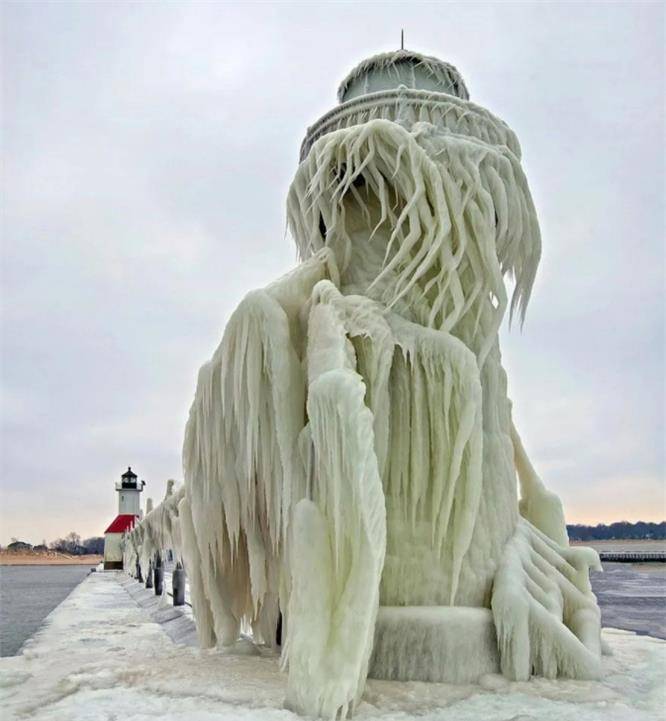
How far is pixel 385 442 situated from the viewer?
27.8 feet

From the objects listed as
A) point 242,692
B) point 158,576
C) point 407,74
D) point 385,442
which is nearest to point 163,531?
point 158,576

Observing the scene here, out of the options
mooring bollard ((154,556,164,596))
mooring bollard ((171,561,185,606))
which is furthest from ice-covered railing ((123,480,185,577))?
mooring bollard ((171,561,185,606))

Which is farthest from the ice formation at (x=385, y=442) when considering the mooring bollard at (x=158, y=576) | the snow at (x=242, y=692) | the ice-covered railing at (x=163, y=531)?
the mooring bollard at (x=158, y=576)

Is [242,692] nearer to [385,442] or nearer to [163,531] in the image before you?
[385,442]

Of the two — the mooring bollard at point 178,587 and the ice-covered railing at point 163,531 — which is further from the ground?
the ice-covered railing at point 163,531

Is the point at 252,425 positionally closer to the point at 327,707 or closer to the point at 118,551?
the point at 327,707

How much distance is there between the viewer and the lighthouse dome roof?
36.8 ft

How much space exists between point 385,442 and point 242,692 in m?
3.11

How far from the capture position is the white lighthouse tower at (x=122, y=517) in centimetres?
5616

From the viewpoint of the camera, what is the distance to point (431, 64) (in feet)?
37.2

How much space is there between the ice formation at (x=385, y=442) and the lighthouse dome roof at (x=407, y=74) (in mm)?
758

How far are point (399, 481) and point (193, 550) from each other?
3.10m

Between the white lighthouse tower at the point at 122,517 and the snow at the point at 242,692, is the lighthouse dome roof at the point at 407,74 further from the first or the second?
the white lighthouse tower at the point at 122,517

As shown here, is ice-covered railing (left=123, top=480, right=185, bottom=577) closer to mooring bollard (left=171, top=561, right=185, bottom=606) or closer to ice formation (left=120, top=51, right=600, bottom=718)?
mooring bollard (left=171, top=561, right=185, bottom=606)
